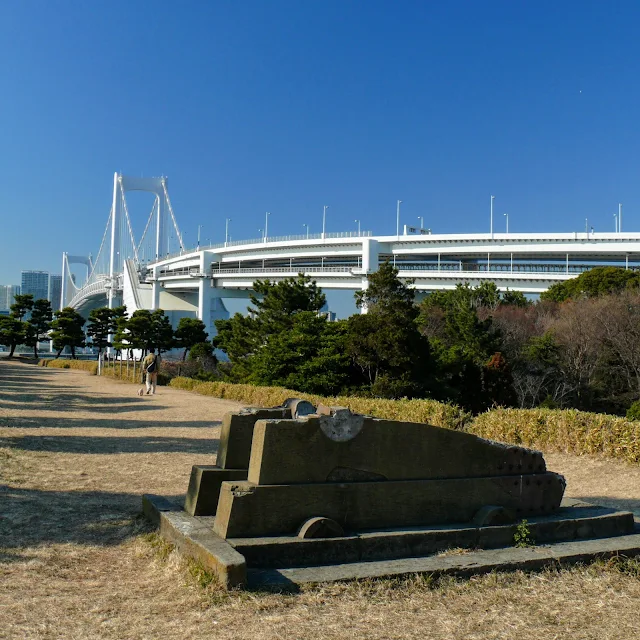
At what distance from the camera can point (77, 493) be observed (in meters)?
6.04

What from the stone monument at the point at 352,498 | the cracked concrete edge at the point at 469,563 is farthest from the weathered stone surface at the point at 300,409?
the cracked concrete edge at the point at 469,563

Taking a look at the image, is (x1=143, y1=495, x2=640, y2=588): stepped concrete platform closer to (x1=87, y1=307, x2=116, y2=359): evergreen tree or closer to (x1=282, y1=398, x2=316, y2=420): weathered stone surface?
(x1=282, y1=398, x2=316, y2=420): weathered stone surface

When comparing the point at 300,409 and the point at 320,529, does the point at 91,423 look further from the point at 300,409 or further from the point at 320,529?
the point at 320,529

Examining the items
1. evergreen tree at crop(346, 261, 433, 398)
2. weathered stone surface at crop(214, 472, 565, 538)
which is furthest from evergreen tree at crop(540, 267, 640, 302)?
weathered stone surface at crop(214, 472, 565, 538)

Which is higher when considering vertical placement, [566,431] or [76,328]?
[76,328]

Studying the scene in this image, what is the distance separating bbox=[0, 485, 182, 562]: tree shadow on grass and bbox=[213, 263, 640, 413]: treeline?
42.1 feet

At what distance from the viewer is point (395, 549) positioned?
4105mm

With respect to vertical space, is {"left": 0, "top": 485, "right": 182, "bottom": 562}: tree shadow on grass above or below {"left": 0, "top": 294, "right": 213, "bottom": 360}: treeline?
below

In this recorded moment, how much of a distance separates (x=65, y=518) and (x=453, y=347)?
20.0 meters

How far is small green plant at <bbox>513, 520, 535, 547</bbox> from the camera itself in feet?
14.4

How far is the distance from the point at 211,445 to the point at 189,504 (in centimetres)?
486

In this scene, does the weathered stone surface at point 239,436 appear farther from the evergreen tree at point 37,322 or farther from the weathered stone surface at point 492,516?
the evergreen tree at point 37,322

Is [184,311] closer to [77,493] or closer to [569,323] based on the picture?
[569,323]

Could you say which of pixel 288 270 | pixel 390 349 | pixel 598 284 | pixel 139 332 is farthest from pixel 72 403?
pixel 288 270
